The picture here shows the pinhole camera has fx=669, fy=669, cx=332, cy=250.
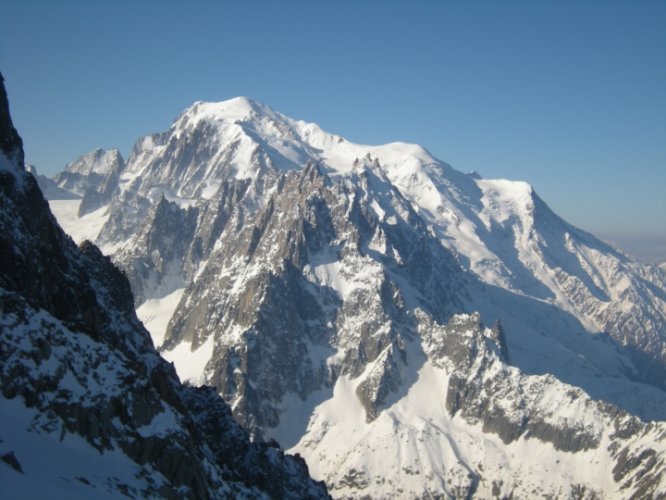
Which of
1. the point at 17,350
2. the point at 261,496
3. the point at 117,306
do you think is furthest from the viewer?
the point at 117,306

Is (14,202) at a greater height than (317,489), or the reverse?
(14,202)

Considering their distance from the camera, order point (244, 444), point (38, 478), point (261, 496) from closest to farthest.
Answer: point (38, 478), point (261, 496), point (244, 444)

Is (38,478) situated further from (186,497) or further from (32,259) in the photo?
(32,259)

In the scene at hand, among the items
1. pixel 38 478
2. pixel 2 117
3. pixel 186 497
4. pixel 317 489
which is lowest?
pixel 317 489

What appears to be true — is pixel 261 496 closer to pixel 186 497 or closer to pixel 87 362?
pixel 186 497

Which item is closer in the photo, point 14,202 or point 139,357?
point 14,202

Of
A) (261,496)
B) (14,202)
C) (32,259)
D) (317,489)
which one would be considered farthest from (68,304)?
(317,489)
